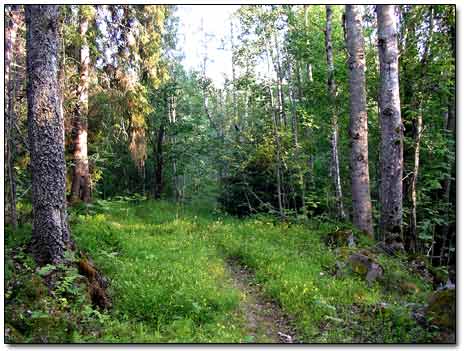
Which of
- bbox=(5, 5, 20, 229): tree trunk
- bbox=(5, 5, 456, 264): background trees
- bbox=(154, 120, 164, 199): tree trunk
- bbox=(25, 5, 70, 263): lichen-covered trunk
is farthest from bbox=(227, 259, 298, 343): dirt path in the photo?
bbox=(154, 120, 164, 199): tree trunk

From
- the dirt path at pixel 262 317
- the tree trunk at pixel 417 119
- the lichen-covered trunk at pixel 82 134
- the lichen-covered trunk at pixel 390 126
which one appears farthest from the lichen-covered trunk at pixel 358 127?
the lichen-covered trunk at pixel 82 134

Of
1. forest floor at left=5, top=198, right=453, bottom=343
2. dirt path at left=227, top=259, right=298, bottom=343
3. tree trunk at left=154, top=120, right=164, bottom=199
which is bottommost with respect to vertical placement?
dirt path at left=227, top=259, right=298, bottom=343

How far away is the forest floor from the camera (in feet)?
18.9

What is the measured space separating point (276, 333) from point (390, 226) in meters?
4.75

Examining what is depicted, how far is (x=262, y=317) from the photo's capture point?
22.2 feet

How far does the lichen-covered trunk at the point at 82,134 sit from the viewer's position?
13.4 m

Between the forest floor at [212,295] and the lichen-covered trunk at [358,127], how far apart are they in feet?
3.96

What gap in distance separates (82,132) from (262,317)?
976 cm

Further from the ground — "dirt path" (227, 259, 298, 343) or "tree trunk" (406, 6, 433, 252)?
"tree trunk" (406, 6, 433, 252)

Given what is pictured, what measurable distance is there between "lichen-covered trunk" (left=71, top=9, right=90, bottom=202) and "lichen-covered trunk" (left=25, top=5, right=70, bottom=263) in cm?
668

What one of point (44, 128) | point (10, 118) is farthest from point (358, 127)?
point (10, 118)

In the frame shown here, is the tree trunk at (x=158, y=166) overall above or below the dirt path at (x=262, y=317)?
above

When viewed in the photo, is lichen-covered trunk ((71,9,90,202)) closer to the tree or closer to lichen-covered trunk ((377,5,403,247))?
the tree

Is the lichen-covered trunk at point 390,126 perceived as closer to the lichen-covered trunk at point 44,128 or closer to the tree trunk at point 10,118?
the lichen-covered trunk at point 44,128
